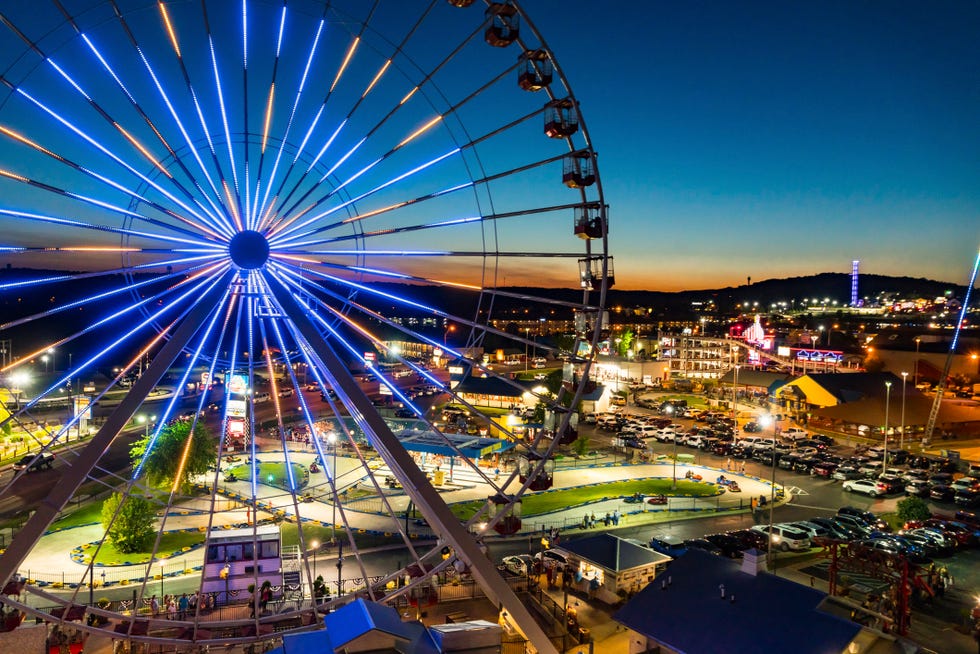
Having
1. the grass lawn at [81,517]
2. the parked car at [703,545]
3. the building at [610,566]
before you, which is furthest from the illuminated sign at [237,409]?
the parked car at [703,545]

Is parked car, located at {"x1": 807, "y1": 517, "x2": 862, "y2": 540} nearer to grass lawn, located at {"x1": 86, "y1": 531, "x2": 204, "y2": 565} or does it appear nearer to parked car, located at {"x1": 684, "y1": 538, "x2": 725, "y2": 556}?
parked car, located at {"x1": 684, "y1": 538, "x2": 725, "y2": 556}

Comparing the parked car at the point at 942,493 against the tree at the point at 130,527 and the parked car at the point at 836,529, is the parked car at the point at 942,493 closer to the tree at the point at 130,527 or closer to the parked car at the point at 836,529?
the parked car at the point at 836,529

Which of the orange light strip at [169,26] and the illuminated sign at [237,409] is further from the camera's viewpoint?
the illuminated sign at [237,409]

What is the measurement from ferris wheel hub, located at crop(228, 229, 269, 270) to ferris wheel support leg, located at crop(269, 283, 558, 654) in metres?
2.25

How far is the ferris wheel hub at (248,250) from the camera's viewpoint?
1252cm

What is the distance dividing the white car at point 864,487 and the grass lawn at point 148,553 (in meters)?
30.3

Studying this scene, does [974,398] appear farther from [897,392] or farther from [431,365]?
[431,365]

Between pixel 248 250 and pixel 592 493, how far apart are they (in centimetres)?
2448

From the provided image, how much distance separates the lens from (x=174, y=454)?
29234mm

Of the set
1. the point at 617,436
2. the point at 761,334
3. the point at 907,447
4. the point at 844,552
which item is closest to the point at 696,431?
the point at 617,436

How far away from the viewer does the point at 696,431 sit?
155ft

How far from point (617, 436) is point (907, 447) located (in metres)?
19.3

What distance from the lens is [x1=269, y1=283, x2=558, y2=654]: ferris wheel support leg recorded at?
9.89 meters

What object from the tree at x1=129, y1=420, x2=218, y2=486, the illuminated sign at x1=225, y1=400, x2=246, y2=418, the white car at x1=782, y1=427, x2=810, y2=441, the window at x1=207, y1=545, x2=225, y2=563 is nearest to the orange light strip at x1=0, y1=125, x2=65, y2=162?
the window at x1=207, y1=545, x2=225, y2=563
